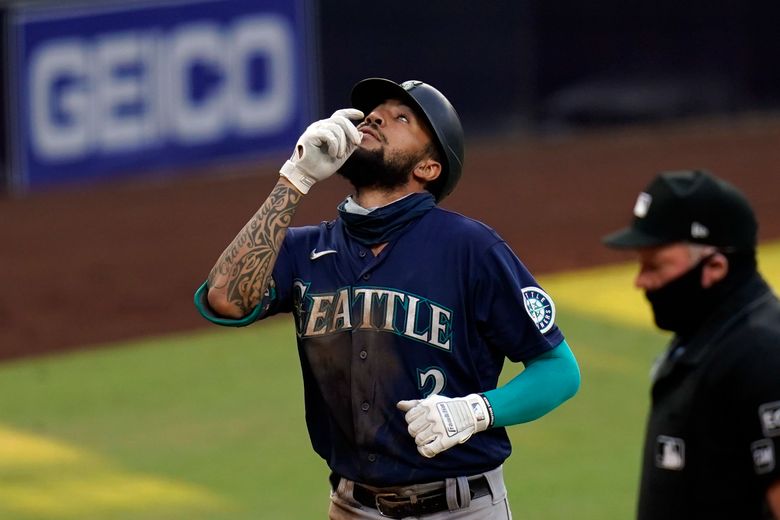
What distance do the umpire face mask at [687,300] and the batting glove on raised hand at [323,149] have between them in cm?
105

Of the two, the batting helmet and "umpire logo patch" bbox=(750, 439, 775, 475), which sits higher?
the batting helmet

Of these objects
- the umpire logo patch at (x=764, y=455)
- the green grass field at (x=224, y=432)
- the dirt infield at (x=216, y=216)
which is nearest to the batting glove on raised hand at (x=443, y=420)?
the umpire logo patch at (x=764, y=455)

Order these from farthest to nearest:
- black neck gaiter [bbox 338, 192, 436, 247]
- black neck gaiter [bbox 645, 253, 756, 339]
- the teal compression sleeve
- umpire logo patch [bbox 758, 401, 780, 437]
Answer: black neck gaiter [bbox 338, 192, 436, 247]
the teal compression sleeve
black neck gaiter [bbox 645, 253, 756, 339]
umpire logo patch [bbox 758, 401, 780, 437]

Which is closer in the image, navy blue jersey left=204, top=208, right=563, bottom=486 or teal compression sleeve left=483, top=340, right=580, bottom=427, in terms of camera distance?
teal compression sleeve left=483, top=340, right=580, bottom=427

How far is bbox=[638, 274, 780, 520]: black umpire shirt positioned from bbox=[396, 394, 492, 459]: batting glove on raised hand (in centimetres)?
65

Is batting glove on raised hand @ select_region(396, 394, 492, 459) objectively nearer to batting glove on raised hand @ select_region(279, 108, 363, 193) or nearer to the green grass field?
batting glove on raised hand @ select_region(279, 108, 363, 193)

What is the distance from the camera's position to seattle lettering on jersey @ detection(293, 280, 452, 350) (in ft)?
14.5

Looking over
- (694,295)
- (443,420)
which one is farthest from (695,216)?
(443,420)

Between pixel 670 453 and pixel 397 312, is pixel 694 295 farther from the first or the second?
pixel 397 312

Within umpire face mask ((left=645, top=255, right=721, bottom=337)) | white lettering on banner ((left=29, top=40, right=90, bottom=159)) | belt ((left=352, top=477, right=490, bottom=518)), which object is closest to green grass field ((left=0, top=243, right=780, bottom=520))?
belt ((left=352, top=477, right=490, bottom=518))

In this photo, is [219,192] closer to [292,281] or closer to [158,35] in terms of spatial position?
[158,35]

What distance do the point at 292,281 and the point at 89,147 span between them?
11969mm

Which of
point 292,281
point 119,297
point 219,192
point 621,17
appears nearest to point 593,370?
point 119,297

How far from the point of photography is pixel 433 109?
4609 mm
